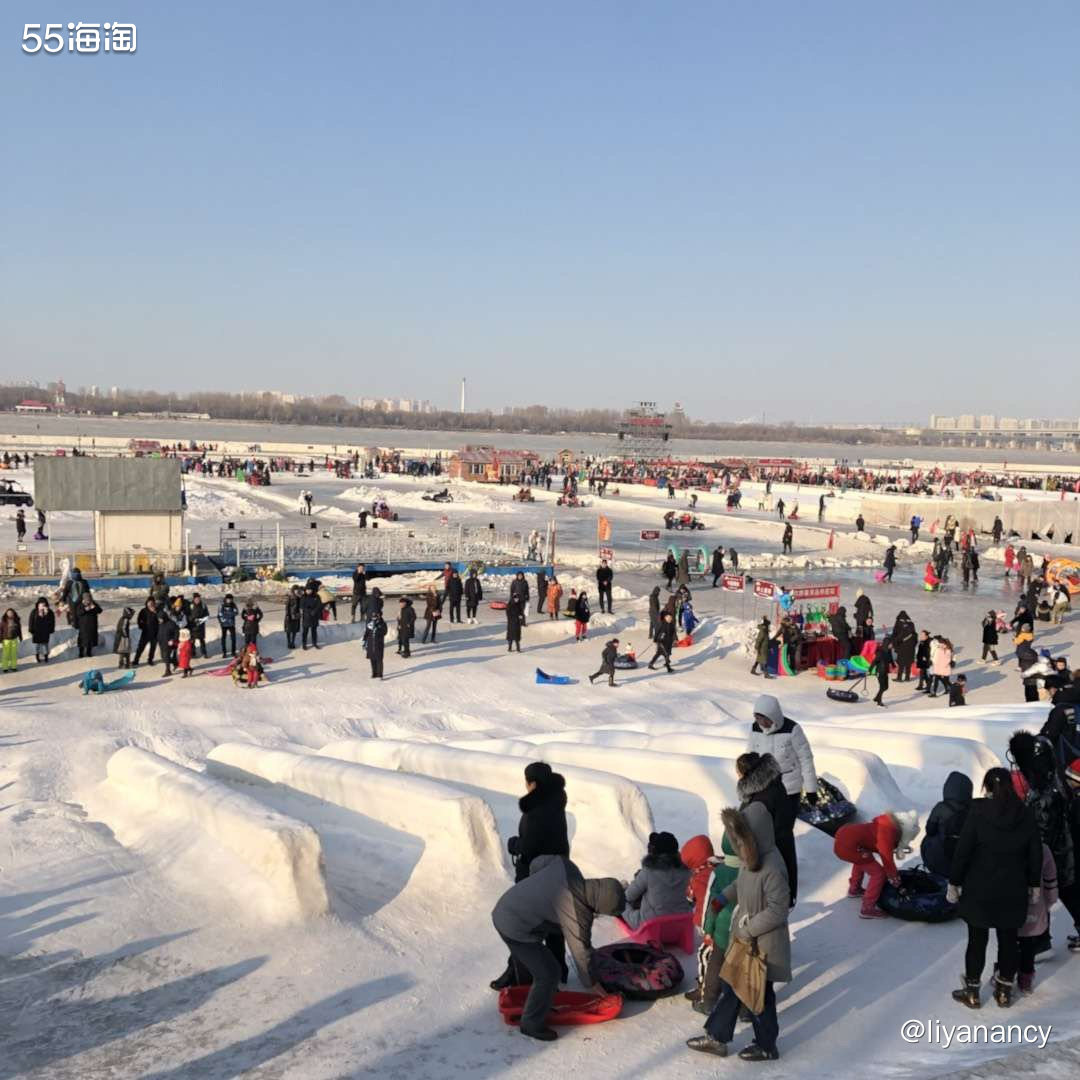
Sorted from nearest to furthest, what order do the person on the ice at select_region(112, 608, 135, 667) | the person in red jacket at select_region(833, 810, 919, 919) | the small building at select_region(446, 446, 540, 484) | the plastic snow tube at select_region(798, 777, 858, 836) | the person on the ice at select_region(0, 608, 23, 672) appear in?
the person in red jacket at select_region(833, 810, 919, 919) < the plastic snow tube at select_region(798, 777, 858, 836) < the person on the ice at select_region(0, 608, 23, 672) < the person on the ice at select_region(112, 608, 135, 667) < the small building at select_region(446, 446, 540, 484)

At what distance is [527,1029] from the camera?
4242 mm

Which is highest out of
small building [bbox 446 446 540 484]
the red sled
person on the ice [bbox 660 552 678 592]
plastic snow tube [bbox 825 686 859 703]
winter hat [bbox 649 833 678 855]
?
small building [bbox 446 446 540 484]

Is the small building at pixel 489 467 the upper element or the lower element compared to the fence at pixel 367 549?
upper

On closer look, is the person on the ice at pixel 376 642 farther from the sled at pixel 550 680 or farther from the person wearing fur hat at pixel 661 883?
the person wearing fur hat at pixel 661 883

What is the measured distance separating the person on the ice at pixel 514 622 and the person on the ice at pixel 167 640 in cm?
456

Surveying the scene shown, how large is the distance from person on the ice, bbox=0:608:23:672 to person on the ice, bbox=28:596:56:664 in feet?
0.63

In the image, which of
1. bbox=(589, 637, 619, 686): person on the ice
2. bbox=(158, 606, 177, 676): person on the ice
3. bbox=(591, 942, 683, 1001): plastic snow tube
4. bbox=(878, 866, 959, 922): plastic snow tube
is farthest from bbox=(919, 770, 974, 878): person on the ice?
bbox=(158, 606, 177, 676): person on the ice

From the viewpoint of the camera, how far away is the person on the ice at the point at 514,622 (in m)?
15.3

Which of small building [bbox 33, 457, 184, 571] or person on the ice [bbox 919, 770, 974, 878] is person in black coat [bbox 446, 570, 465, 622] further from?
person on the ice [bbox 919, 770, 974, 878]

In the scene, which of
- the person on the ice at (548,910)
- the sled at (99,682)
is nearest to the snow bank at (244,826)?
the person on the ice at (548,910)

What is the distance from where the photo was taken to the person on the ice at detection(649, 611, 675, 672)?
49.1 ft

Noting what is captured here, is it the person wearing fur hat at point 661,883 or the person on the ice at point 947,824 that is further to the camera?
the person on the ice at point 947,824

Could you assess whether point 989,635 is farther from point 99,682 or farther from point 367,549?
point 367,549

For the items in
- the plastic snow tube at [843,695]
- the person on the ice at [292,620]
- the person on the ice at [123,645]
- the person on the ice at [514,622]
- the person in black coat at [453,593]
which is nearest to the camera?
the person on the ice at [123,645]
